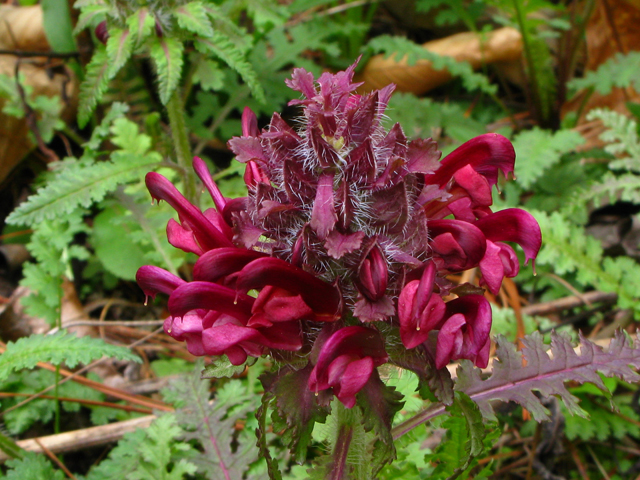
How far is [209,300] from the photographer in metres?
1.17

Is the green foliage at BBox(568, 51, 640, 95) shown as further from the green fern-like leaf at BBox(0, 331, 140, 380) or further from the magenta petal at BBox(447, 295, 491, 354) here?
the green fern-like leaf at BBox(0, 331, 140, 380)

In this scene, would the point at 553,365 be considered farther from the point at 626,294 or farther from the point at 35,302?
the point at 35,302

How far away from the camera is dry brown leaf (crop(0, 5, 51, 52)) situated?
3.53 meters

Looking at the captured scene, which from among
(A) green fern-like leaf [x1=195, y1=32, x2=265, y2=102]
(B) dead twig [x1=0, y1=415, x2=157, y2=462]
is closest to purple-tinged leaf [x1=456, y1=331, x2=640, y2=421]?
(B) dead twig [x1=0, y1=415, x2=157, y2=462]

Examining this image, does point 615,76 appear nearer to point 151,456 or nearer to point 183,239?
point 183,239

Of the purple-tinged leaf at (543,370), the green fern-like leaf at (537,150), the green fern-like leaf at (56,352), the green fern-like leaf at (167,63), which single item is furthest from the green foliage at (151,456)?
the green fern-like leaf at (537,150)

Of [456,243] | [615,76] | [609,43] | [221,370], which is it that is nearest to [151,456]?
[221,370]

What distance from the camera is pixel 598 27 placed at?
4.12m

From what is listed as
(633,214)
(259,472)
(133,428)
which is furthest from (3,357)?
(633,214)

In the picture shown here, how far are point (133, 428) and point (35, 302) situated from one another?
75cm

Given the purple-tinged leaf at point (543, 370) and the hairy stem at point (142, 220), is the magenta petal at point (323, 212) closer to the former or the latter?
the purple-tinged leaf at point (543, 370)

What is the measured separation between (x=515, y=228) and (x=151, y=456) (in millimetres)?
1360

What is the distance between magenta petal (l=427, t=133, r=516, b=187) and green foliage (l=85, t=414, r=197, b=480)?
1214 millimetres

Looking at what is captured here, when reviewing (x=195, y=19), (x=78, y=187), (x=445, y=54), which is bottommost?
(x=445, y=54)
